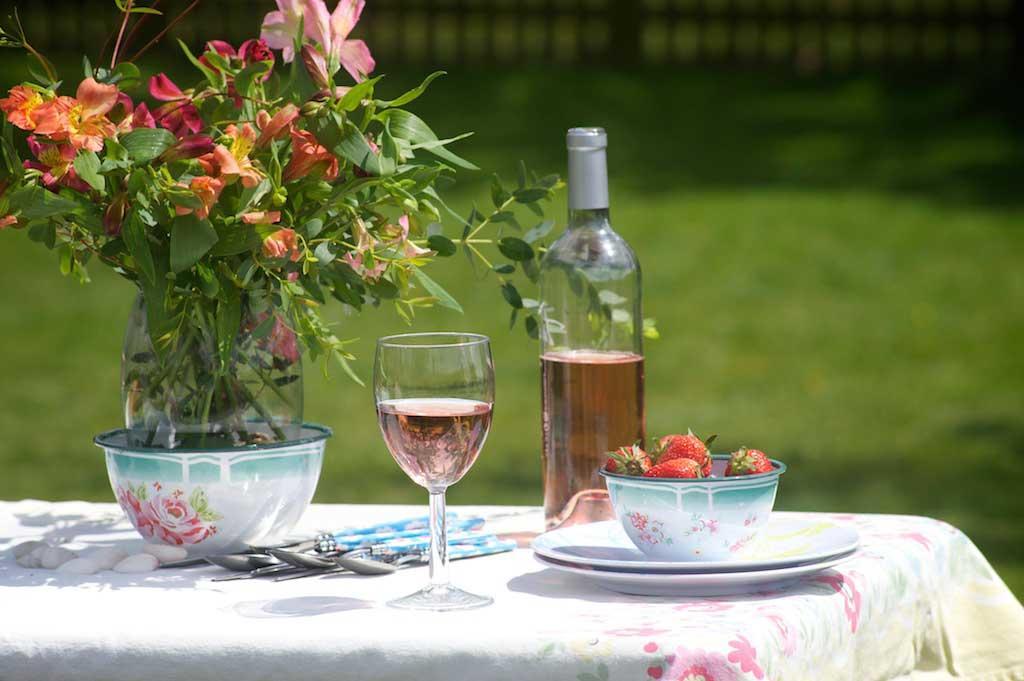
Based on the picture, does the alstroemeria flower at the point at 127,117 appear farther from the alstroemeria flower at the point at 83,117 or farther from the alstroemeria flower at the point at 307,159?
the alstroemeria flower at the point at 307,159

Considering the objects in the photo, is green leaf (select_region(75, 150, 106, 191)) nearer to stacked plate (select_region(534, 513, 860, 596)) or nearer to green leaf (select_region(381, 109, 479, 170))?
green leaf (select_region(381, 109, 479, 170))

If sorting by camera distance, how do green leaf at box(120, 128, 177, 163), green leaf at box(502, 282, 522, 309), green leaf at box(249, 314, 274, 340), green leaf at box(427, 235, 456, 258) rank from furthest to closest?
green leaf at box(502, 282, 522, 309) → green leaf at box(427, 235, 456, 258) → green leaf at box(249, 314, 274, 340) → green leaf at box(120, 128, 177, 163)

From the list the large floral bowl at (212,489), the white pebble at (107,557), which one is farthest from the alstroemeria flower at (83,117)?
the white pebble at (107,557)

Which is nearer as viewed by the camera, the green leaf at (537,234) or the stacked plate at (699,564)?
the stacked plate at (699,564)

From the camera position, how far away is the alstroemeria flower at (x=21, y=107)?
1636mm

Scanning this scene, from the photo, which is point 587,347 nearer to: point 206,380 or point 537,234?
point 537,234

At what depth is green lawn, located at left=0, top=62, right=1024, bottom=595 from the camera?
19.5 ft

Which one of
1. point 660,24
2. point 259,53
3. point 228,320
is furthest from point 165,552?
point 660,24

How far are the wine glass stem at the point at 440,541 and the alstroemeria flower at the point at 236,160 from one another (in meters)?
0.39

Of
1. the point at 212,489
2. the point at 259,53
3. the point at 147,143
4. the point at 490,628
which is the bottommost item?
the point at 490,628

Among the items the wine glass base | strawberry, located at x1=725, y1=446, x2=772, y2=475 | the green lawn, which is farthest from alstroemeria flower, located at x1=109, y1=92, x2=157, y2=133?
the green lawn

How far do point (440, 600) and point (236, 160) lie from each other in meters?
0.51

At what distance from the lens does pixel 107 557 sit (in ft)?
5.76

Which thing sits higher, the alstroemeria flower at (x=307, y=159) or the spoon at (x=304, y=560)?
the alstroemeria flower at (x=307, y=159)
